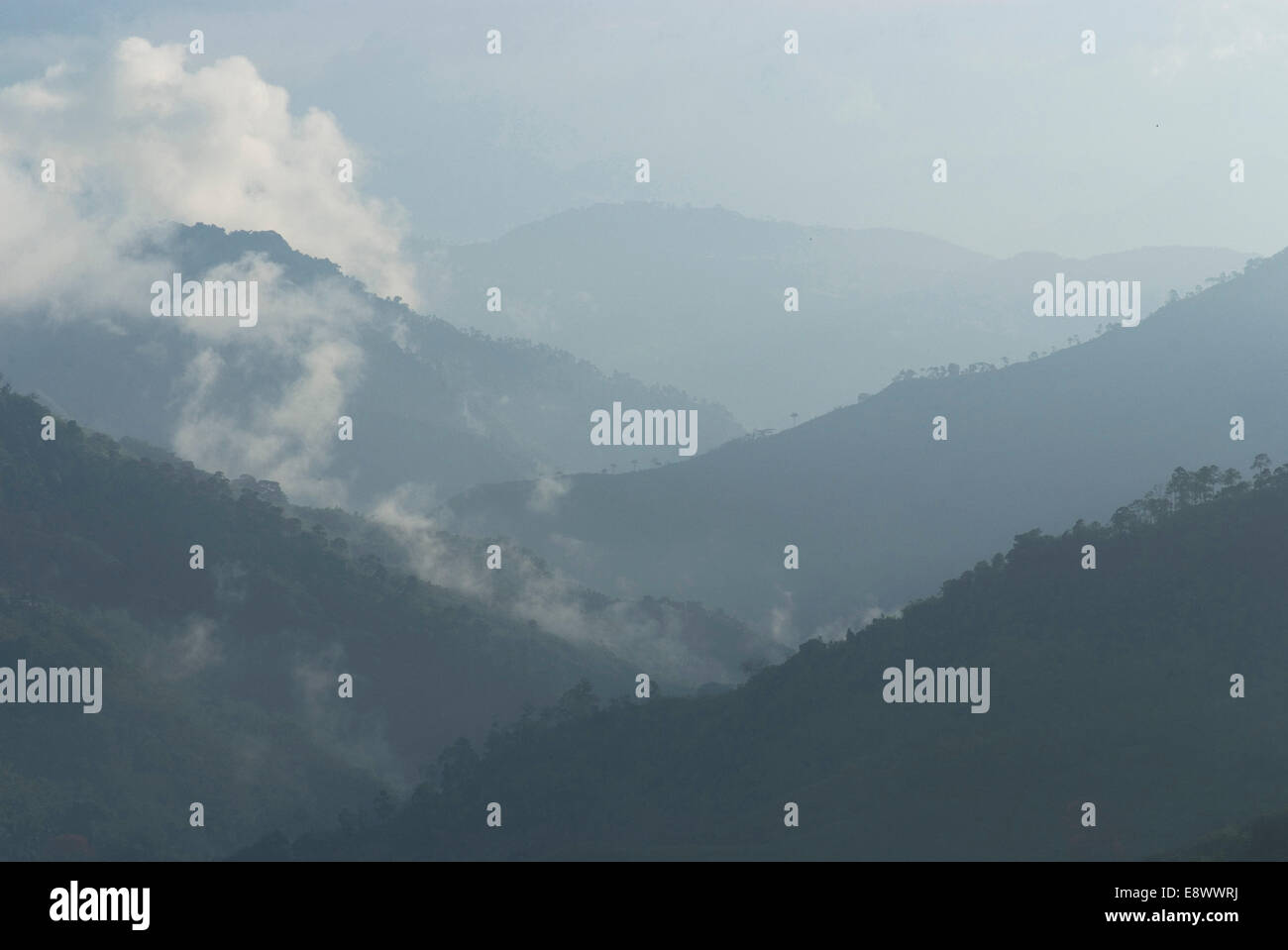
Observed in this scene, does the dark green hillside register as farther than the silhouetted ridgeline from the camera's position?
Yes

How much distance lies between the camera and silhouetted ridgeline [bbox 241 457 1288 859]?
91.1 m

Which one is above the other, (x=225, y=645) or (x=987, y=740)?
(x=225, y=645)

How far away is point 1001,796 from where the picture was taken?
94.2 metres

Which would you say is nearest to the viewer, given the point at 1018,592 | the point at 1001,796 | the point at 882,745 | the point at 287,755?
the point at 1001,796

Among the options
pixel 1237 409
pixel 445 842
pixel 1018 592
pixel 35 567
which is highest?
pixel 1237 409

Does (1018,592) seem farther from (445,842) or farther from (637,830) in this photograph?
(445,842)

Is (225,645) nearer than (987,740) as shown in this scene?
No

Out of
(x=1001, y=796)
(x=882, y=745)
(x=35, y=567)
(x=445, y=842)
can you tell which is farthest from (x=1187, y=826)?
(x=35, y=567)

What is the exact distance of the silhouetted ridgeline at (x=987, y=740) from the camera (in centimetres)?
9112

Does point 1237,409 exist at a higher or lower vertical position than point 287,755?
higher

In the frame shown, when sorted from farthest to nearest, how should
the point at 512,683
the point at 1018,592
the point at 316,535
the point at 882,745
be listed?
the point at 316,535, the point at 512,683, the point at 1018,592, the point at 882,745

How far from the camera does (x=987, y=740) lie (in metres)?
100

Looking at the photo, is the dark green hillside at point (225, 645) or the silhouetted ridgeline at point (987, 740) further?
the dark green hillside at point (225, 645)

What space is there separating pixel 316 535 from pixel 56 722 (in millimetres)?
49070
